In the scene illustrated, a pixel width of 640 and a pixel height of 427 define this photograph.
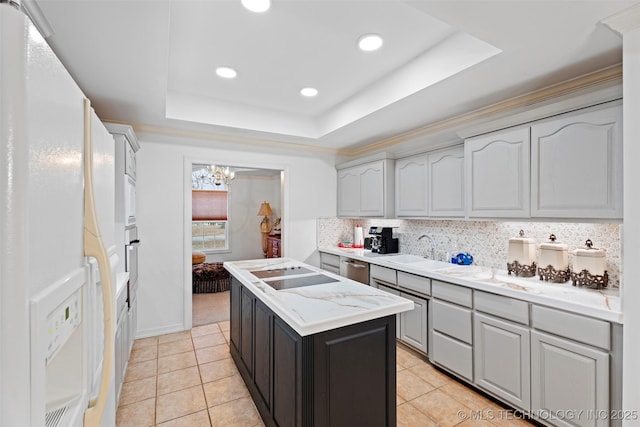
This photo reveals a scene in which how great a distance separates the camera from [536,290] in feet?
6.78

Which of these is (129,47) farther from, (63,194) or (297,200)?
(297,200)

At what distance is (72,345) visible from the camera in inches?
28.3

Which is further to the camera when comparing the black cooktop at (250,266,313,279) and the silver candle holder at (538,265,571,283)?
the black cooktop at (250,266,313,279)

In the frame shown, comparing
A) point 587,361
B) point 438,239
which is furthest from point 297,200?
point 587,361

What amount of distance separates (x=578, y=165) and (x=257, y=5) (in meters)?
2.26

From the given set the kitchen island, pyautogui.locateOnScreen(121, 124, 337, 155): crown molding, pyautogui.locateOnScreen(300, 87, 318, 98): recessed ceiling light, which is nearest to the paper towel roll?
pyautogui.locateOnScreen(121, 124, 337, 155): crown molding

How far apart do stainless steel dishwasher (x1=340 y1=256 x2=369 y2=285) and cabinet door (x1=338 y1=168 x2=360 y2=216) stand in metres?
0.73

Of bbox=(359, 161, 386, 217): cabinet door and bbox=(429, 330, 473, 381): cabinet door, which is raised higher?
bbox=(359, 161, 386, 217): cabinet door

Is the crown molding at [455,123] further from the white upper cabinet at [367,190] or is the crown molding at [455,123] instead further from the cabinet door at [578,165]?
the white upper cabinet at [367,190]

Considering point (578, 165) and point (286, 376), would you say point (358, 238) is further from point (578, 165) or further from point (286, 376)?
point (286, 376)

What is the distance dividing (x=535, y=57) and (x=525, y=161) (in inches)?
28.1

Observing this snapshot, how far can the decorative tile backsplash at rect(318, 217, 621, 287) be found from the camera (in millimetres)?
2129

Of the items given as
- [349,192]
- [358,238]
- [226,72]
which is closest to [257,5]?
[226,72]

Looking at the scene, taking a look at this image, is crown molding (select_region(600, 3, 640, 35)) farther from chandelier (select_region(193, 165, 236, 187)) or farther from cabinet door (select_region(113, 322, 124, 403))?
chandelier (select_region(193, 165, 236, 187))
